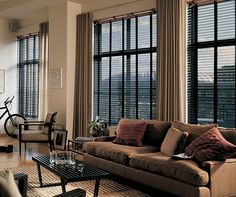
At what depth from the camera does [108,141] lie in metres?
5.61

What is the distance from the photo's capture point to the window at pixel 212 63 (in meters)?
5.29

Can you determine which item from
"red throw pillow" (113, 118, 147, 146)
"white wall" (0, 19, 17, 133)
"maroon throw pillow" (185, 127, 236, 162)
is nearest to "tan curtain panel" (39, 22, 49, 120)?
"white wall" (0, 19, 17, 133)

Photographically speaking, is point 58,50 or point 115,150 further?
point 58,50

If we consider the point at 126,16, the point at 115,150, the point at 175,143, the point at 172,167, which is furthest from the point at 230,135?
the point at 126,16

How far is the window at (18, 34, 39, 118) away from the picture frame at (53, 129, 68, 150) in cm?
236

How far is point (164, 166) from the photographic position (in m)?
3.95

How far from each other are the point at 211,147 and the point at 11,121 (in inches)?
271

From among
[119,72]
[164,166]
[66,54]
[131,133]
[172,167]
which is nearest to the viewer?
[172,167]

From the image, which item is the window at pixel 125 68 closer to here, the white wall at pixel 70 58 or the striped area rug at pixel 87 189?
the white wall at pixel 70 58

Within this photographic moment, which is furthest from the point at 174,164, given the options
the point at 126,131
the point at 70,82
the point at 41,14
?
the point at 41,14

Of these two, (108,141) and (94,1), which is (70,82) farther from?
(108,141)

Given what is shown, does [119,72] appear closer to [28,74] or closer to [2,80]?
[28,74]

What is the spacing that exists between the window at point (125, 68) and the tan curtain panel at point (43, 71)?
5.75 ft

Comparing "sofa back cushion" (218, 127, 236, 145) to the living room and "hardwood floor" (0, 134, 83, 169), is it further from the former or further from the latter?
"hardwood floor" (0, 134, 83, 169)
